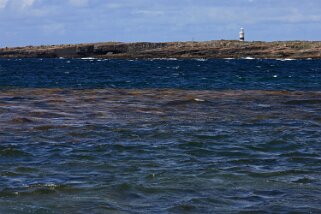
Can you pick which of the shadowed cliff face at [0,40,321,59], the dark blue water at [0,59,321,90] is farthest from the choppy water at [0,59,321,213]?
the shadowed cliff face at [0,40,321,59]

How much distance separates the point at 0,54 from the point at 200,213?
187 meters

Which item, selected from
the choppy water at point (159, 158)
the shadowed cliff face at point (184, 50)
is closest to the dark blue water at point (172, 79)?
the choppy water at point (159, 158)

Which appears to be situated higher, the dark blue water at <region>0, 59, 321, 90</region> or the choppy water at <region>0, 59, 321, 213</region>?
the choppy water at <region>0, 59, 321, 213</region>

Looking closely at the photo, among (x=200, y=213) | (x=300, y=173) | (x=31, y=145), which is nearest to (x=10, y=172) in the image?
(x=31, y=145)

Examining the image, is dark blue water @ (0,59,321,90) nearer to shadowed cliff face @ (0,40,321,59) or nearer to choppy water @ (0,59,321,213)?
choppy water @ (0,59,321,213)

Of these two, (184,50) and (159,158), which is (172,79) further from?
(184,50)

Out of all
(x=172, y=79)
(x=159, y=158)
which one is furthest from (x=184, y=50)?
(x=159, y=158)

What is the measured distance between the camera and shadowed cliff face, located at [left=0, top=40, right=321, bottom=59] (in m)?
146

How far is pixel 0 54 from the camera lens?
190250mm

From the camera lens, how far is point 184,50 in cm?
15538

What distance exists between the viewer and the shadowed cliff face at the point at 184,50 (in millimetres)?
146125

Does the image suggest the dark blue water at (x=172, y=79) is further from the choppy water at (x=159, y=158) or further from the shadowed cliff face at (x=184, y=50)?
the shadowed cliff face at (x=184, y=50)

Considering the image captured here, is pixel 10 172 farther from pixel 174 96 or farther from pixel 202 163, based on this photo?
pixel 174 96

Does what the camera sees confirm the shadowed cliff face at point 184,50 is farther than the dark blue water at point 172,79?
Yes
